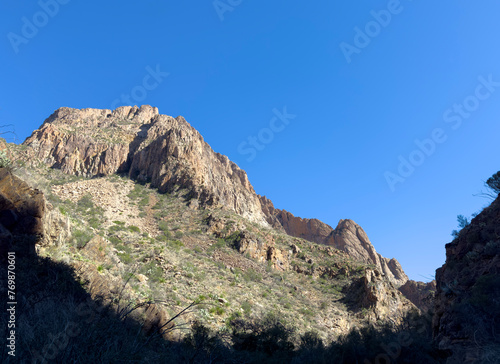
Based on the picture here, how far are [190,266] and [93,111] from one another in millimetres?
71133

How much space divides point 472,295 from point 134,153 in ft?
179

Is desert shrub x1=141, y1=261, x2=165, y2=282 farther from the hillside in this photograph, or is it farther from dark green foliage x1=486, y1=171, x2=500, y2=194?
dark green foliage x1=486, y1=171, x2=500, y2=194

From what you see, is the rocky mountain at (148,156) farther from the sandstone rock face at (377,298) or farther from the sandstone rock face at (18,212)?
the sandstone rock face at (18,212)

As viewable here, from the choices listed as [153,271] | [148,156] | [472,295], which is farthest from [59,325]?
[148,156]

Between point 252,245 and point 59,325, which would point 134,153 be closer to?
point 252,245

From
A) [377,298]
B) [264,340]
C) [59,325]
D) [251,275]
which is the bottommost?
[59,325]

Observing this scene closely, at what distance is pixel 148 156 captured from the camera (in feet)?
160

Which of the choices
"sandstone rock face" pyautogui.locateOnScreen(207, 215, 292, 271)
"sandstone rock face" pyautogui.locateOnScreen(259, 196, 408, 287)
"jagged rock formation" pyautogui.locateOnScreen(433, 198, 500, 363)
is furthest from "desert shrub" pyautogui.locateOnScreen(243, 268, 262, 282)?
"sandstone rock face" pyautogui.locateOnScreen(259, 196, 408, 287)

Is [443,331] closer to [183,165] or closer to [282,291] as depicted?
[282,291]

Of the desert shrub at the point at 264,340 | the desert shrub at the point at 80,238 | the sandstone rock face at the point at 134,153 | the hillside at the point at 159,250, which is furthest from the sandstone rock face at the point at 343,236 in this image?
the desert shrub at the point at 80,238

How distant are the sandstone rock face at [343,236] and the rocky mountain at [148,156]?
0.29m

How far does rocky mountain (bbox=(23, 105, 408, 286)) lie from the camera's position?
43219 millimetres

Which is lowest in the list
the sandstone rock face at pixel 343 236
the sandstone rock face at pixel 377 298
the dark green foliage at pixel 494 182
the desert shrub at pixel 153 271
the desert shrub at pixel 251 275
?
the desert shrub at pixel 153 271

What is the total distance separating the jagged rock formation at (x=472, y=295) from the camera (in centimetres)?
532
